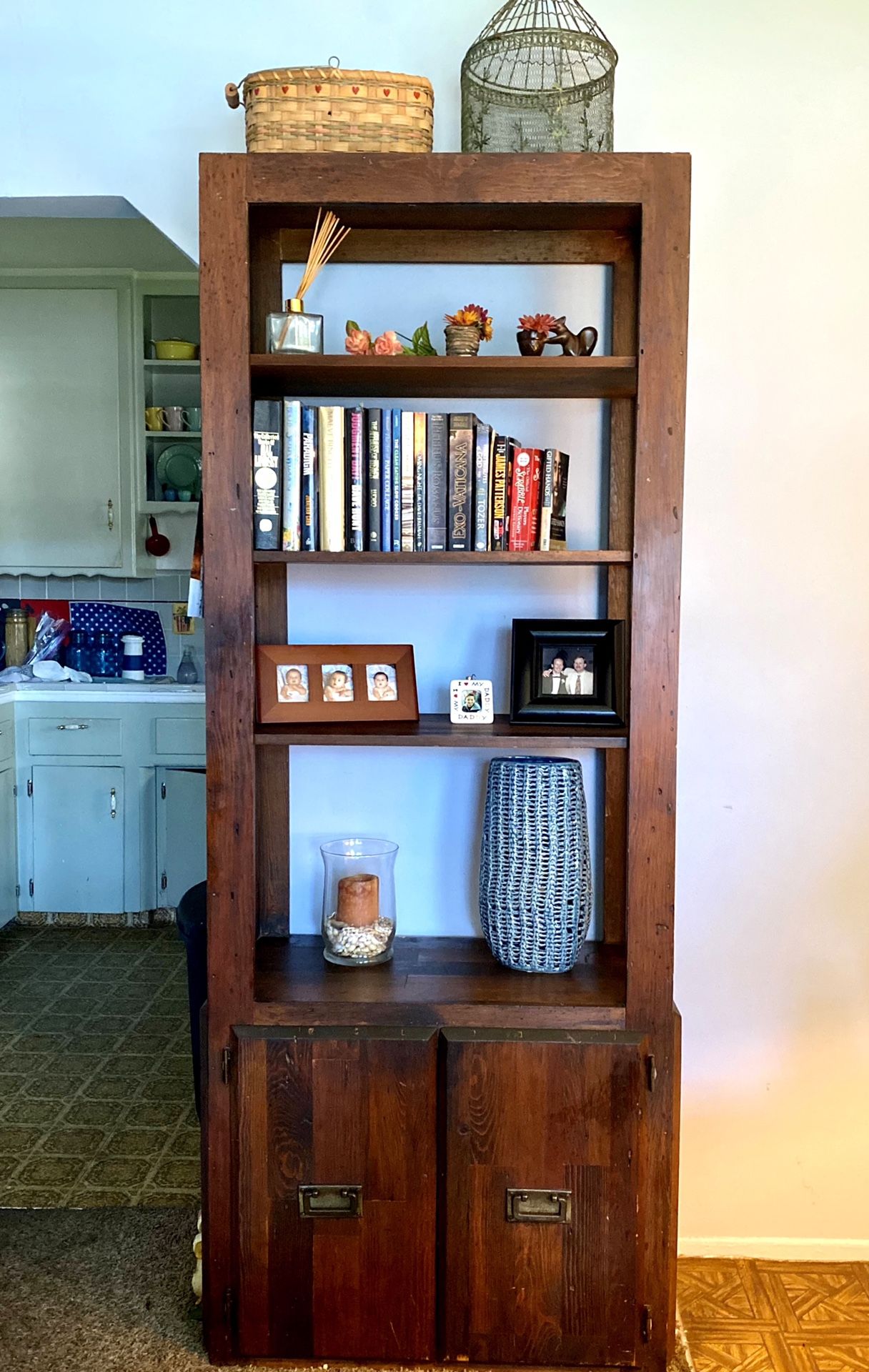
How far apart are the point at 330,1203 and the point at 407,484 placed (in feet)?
4.14

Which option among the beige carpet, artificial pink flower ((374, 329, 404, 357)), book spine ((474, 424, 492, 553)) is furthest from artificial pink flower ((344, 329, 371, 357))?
the beige carpet

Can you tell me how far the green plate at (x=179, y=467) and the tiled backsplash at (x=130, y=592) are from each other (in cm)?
40

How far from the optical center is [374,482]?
6.82 ft

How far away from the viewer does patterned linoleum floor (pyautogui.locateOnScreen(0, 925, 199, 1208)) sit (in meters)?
2.79

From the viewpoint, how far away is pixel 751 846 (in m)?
2.44

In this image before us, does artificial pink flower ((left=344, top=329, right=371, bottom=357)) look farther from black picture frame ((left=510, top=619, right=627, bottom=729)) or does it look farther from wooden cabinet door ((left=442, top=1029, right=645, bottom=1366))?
wooden cabinet door ((left=442, top=1029, right=645, bottom=1366))

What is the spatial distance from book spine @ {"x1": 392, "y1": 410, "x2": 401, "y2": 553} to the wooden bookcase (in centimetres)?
8

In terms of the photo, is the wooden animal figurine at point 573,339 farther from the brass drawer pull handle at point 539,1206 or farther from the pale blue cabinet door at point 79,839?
the pale blue cabinet door at point 79,839

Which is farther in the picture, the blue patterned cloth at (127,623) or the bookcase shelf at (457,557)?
the blue patterned cloth at (127,623)

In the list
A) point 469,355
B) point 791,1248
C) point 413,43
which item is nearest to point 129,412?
point 413,43

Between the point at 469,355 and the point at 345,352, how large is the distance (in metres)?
0.41

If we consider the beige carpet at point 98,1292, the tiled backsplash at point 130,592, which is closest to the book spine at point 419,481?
the beige carpet at point 98,1292

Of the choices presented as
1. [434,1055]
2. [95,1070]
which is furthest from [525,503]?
[95,1070]

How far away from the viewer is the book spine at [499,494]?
208 cm
